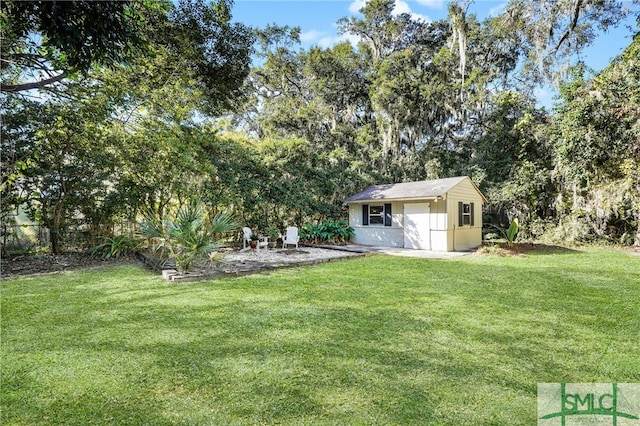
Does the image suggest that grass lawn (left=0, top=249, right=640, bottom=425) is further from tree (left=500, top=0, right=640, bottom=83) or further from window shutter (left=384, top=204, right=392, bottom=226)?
tree (left=500, top=0, right=640, bottom=83)

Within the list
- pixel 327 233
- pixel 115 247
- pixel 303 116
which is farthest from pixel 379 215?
pixel 115 247

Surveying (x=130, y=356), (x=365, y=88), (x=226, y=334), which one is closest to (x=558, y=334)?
(x=226, y=334)

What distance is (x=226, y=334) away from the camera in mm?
3537

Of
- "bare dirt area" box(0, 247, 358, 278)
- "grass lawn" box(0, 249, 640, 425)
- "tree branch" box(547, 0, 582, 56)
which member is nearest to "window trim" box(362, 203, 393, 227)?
"bare dirt area" box(0, 247, 358, 278)

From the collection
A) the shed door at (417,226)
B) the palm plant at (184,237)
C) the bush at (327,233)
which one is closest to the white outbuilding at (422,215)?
the shed door at (417,226)

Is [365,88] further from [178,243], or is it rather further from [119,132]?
[178,243]

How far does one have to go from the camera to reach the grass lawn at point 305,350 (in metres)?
2.24

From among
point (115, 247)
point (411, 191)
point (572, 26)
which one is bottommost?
point (115, 247)

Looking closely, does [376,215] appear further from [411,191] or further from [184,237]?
[184,237]

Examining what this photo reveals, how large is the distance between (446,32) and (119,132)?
641 inches

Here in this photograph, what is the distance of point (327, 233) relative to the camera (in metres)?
13.6

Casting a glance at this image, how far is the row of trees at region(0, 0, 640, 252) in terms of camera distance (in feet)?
24.7

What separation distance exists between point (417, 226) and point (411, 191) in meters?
1.32

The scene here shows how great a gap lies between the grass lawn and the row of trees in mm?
2490
